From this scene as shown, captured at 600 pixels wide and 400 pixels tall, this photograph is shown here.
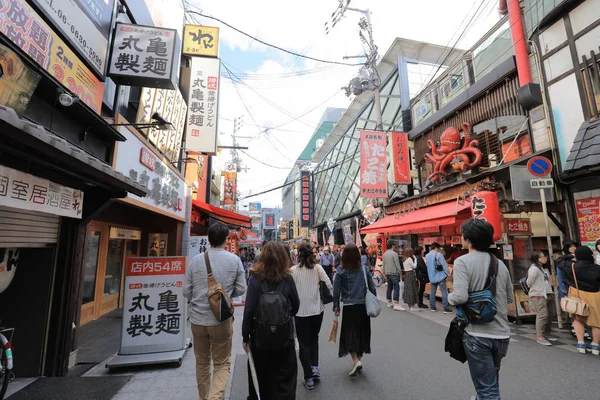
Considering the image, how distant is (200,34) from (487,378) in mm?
11529

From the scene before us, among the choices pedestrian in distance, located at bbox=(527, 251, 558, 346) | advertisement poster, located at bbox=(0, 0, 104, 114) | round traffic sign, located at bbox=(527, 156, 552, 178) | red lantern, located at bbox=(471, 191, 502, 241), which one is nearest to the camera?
advertisement poster, located at bbox=(0, 0, 104, 114)

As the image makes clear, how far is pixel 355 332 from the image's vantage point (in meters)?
4.21

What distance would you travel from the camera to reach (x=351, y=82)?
16.0m

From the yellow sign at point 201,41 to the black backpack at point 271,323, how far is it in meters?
9.72

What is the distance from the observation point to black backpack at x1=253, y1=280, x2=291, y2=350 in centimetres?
268

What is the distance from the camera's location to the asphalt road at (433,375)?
143 inches

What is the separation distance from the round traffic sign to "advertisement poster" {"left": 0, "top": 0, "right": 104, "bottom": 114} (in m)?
8.48

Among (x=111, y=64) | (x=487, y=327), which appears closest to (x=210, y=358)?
(x=487, y=327)

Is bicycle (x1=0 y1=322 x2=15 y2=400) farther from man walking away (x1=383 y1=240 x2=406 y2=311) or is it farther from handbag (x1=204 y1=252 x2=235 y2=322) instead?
man walking away (x1=383 y1=240 x2=406 y2=311)

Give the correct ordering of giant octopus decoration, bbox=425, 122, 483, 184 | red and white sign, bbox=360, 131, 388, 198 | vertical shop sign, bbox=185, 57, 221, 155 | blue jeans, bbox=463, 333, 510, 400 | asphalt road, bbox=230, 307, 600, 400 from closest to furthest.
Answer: blue jeans, bbox=463, 333, 510, 400
asphalt road, bbox=230, 307, 600, 400
vertical shop sign, bbox=185, 57, 221, 155
giant octopus decoration, bbox=425, 122, 483, 184
red and white sign, bbox=360, 131, 388, 198

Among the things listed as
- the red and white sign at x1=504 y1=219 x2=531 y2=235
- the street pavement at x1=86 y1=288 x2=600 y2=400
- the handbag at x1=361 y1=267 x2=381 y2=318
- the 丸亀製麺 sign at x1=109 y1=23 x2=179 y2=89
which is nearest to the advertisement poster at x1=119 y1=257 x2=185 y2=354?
the street pavement at x1=86 y1=288 x2=600 y2=400

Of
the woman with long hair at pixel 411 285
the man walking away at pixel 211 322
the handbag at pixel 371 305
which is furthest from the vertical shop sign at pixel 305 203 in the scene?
the man walking away at pixel 211 322

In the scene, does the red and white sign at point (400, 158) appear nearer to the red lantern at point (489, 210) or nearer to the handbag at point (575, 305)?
the red lantern at point (489, 210)

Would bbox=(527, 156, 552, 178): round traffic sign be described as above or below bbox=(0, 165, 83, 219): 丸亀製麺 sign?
above
